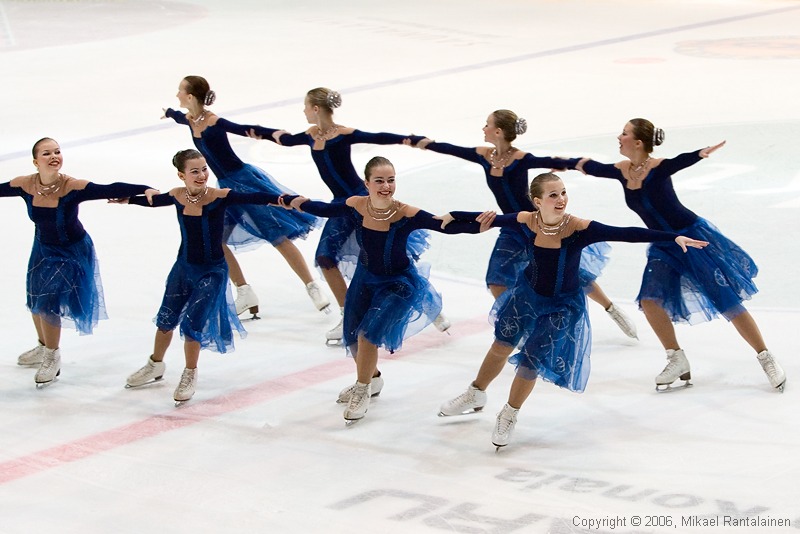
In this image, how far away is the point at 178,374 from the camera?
681 cm

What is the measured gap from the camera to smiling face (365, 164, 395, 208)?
5.96 meters

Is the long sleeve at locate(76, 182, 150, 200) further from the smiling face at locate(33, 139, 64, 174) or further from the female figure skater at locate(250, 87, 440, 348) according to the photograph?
the female figure skater at locate(250, 87, 440, 348)

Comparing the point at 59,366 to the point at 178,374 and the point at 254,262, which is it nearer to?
the point at 178,374

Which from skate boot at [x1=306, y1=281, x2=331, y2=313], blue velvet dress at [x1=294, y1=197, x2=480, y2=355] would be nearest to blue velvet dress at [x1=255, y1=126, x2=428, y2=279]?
skate boot at [x1=306, y1=281, x2=331, y2=313]

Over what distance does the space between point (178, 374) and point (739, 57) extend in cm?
1106

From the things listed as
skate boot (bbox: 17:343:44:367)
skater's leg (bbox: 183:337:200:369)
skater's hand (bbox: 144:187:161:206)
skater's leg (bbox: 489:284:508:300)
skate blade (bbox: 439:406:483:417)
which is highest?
skater's hand (bbox: 144:187:161:206)

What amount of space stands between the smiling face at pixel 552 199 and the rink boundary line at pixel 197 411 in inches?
64.6

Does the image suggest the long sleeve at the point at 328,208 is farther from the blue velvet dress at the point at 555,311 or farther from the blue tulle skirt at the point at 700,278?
the blue tulle skirt at the point at 700,278

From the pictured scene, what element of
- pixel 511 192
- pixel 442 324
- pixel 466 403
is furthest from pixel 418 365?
pixel 511 192

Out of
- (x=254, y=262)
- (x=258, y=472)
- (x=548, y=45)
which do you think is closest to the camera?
Result: (x=258, y=472)

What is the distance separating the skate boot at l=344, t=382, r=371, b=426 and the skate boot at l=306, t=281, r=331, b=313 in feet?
5.55

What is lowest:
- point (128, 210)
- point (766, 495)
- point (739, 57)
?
point (766, 495)

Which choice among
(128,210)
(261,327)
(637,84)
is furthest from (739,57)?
(261,327)

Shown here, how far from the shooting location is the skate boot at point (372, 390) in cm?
620
